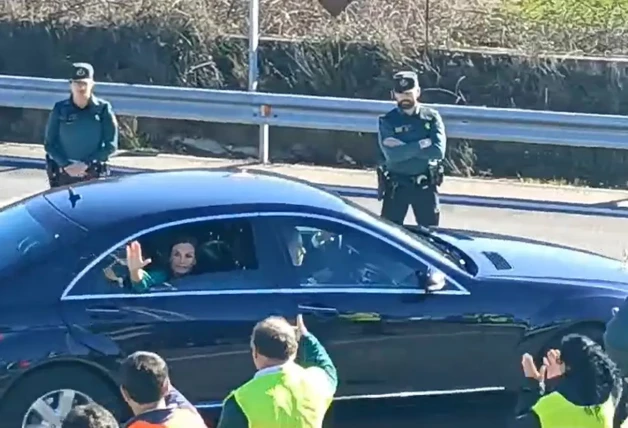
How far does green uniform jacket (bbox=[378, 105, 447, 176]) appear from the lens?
1067 centimetres

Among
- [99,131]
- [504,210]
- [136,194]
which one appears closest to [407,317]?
[136,194]

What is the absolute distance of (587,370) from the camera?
18.3 feet

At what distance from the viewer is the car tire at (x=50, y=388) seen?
23.7 ft

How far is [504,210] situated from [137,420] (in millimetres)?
9212

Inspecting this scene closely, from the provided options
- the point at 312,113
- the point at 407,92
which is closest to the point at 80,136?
the point at 407,92

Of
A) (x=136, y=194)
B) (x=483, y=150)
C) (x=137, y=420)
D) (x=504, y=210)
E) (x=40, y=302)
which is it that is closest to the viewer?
(x=137, y=420)

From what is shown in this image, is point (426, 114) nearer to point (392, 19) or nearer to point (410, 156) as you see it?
point (410, 156)

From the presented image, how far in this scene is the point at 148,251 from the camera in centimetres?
750

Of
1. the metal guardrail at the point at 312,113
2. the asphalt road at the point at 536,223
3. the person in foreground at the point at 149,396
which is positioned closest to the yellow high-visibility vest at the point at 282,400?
the person in foreground at the point at 149,396

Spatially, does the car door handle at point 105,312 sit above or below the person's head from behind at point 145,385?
below

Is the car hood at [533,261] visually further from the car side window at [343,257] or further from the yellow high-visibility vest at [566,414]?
the yellow high-visibility vest at [566,414]

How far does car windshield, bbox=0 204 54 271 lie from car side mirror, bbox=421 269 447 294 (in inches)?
77.2

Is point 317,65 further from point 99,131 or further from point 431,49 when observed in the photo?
point 99,131

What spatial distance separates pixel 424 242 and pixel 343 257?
2.24 ft
